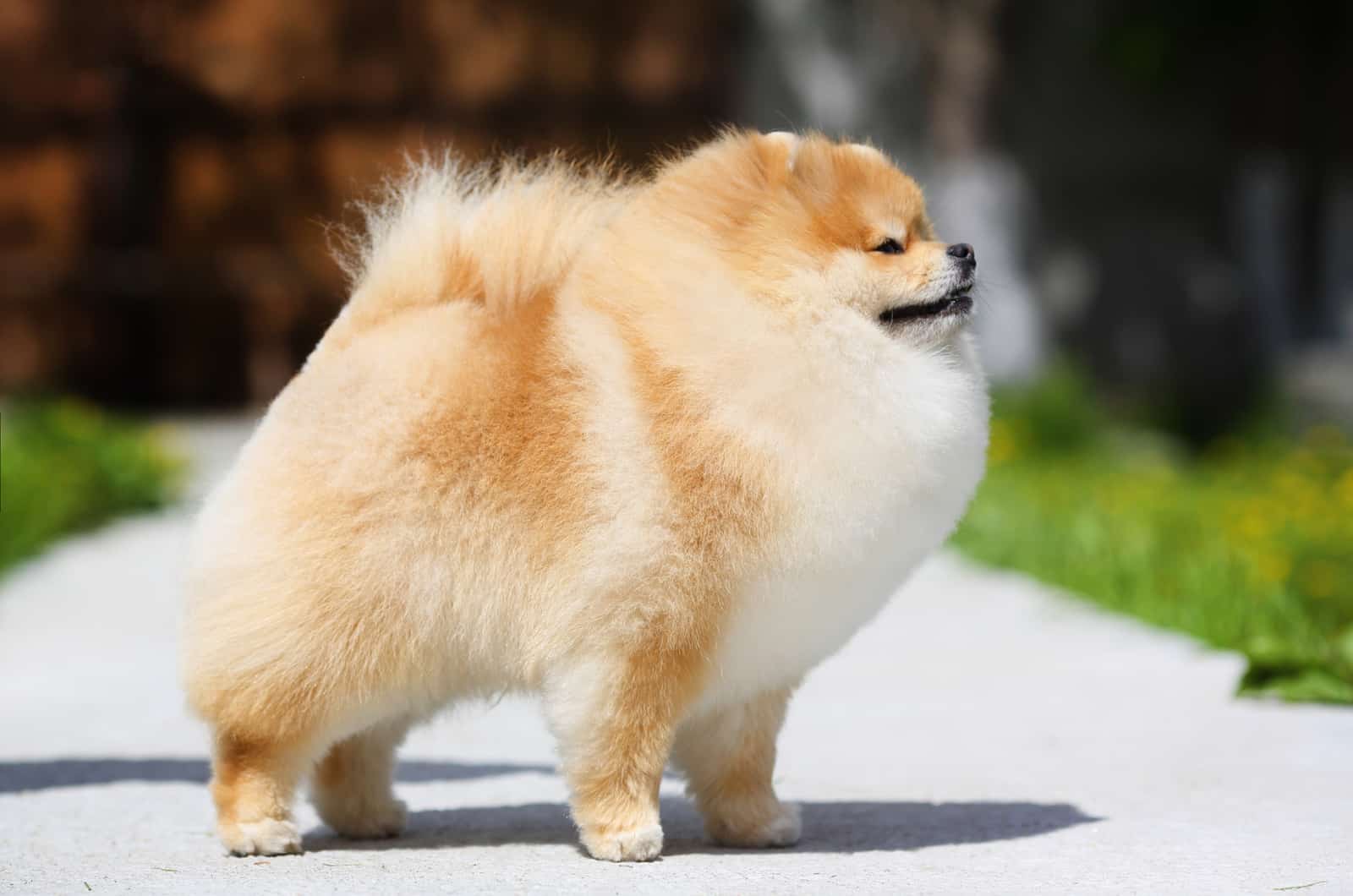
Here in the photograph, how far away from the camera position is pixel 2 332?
11.1m

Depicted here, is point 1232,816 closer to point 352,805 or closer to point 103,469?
point 352,805

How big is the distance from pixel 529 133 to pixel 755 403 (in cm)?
848

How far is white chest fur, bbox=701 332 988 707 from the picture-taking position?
3047 millimetres

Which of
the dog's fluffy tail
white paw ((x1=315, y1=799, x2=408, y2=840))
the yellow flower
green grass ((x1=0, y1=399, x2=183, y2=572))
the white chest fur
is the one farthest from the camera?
the yellow flower

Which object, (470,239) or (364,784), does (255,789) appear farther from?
(470,239)

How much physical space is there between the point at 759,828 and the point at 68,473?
18.1 feet

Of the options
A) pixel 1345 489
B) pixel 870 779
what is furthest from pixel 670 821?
pixel 1345 489

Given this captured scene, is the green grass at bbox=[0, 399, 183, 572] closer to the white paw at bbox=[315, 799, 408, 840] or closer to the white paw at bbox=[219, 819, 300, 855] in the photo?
the white paw at bbox=[315, 799, 408, 840]

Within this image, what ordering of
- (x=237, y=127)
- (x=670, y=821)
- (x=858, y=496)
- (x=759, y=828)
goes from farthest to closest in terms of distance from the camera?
(x=237, y=127)
(x=670, y=821)
(x=759, y=828)
(x=858, y=496)

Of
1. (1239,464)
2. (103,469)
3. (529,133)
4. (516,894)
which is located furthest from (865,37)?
(516,894)

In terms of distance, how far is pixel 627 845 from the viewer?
3.15 meters

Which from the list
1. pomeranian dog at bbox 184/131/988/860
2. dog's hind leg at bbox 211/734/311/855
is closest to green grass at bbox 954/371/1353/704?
pomeranian dog at bbox 184/131/988/860

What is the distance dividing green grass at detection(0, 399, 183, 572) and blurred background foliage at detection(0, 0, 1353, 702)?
69 cm

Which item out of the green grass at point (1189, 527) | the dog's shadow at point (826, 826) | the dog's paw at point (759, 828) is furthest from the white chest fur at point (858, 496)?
the green grass at point (1189, 527)
